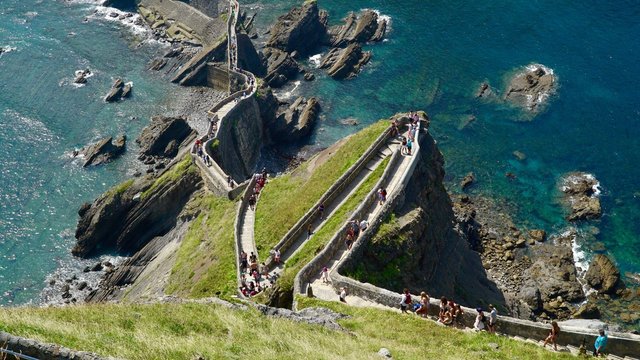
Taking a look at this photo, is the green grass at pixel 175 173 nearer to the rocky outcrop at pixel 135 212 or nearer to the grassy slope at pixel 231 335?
the rocky outcrop at pixel 135 212

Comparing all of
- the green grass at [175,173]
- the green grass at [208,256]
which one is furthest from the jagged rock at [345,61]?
the green grass at [208,256]

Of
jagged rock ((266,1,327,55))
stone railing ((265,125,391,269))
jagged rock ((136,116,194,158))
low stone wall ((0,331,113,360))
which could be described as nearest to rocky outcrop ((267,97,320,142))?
jagged rock ((136,116,194,158))

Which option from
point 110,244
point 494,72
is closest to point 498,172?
point 494,72

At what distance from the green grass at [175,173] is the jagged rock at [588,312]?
38514mm

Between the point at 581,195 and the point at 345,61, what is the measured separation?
39061mm

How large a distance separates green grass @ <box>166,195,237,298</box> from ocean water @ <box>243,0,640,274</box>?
29177 millimetres

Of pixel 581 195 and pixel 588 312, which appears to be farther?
pixel 581 195

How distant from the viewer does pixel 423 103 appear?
90.2 m

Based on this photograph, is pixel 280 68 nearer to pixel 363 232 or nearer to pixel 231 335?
pixel 363 232

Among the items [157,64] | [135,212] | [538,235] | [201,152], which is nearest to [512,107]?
[538,235]

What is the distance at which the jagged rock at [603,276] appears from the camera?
61438 millimetres

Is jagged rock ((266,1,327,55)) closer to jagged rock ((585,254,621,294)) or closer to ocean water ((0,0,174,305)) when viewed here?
ocean water ((0,0,174,305))

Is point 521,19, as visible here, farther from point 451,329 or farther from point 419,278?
point 451,329

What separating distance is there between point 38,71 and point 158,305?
8089 cm
